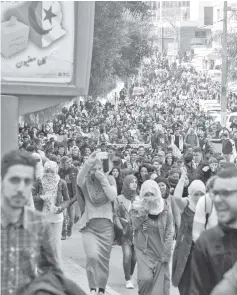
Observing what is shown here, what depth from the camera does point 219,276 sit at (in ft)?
17.4

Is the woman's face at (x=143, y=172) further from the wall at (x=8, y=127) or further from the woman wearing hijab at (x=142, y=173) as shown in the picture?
the wall at (x=8, y=127)

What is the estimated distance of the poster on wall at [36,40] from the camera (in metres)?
6.82

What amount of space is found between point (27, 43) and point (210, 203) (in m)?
2.11

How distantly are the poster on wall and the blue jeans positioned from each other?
571 centimetres

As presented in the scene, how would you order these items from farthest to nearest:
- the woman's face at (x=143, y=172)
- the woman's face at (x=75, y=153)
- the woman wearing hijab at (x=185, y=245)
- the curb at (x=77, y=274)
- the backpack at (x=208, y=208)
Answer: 1. the woman's face at (x=75, y=153)
2. the woman's face at (x=143, y=172)
3. the curb at (x=77, y=274)
4. the woman wearing hijab at (x=185, y=245)
5. the backpack at (x=208, y=208)

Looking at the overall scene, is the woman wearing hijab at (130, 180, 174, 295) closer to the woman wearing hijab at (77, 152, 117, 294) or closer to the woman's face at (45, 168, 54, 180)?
the woman wearing hijab at (77, 152, 117, 294)

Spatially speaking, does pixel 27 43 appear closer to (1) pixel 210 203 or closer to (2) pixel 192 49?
(1) pixel 210 203

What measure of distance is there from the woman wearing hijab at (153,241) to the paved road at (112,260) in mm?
1779

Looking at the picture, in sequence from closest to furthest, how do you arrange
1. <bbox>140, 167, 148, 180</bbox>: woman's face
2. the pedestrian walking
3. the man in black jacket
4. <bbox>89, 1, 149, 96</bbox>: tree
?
the pedestrian walking < the man in black jacket < <bbox>140, 167, 148, 180</bbox>: woman's face < <bbox>89, 1, 149, 96</bbox>: tree

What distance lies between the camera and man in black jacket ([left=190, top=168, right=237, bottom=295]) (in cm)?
528

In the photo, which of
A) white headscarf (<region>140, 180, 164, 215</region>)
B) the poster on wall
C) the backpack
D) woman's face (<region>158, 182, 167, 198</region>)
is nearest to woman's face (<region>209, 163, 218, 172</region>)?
woman's face (<region>158, 182, 167, 198</region>)

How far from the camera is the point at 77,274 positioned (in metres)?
12.9

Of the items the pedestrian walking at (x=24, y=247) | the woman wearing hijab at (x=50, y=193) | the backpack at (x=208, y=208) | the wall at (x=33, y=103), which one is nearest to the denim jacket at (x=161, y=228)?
the woman wearing hijab at (x=50, y=193)

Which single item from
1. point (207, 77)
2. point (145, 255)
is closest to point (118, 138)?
point (145, 255)
